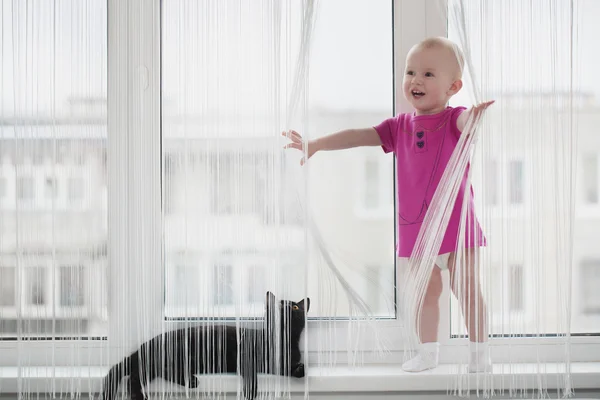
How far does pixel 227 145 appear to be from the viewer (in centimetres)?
117

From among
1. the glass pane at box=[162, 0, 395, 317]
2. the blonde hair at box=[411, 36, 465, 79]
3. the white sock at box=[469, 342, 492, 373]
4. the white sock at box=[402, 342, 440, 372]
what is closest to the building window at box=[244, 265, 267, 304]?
the glass pane at box=[162, 0, 395, 317]

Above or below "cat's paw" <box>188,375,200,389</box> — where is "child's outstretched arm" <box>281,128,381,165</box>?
above

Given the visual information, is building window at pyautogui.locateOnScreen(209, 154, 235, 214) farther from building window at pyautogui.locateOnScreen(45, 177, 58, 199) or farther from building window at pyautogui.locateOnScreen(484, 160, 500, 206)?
building window at pyautogui.locateOnScreen(484, 160, 500, 206)

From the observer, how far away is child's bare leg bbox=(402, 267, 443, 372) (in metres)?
1.18

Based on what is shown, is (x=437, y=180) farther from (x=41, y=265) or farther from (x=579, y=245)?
(x=41, y=265)

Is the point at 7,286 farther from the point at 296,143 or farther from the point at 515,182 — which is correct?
the point at 515,182

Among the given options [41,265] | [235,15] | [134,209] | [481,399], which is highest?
[235,15]

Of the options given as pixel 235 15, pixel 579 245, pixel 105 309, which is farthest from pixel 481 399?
pixel 235 15

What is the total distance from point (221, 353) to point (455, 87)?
737 mm

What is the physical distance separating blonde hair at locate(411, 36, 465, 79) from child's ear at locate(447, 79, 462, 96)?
0.01 metres

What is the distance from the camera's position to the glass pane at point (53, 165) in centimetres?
118

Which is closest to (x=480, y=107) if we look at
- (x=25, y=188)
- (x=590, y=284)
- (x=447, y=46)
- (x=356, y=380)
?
(x=447, y=46)

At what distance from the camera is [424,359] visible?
3.88 ft

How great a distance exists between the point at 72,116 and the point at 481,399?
3.46 ft
